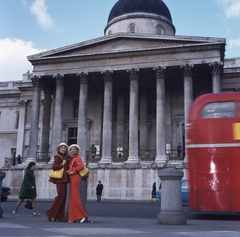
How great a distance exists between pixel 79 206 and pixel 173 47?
23.3 metres

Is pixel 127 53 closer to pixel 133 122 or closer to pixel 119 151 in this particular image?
pixel 133 122

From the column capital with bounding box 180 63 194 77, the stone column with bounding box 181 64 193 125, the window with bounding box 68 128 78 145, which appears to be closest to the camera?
the stone column with bounding box 181 64 193 125

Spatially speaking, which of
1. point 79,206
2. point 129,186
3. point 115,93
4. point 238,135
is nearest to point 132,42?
point 115,93

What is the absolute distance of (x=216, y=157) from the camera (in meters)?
12.1

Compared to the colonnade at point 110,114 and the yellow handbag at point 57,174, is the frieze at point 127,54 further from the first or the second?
the yellow handbag at point 57,174

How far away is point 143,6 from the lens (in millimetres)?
40250

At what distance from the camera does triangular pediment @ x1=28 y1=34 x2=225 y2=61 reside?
98.4 ft

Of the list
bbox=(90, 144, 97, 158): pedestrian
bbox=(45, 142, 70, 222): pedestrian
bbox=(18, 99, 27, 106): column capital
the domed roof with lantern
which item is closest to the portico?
bbox=(90, 144, 97, 158): pedestrian

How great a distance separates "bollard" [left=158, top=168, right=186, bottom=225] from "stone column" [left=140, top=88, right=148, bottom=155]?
928 inches

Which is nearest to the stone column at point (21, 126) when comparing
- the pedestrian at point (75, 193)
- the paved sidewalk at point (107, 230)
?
the pedestrian at point (75, 193)

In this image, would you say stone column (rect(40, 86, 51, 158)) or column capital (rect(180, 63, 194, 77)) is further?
stone column (rect(40, 86, 51, 158))

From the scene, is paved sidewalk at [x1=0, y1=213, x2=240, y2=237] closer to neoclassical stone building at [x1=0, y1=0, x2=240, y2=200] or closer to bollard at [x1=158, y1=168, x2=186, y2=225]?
bollard at [x1=158, y1=168, x2=186, y2=225]

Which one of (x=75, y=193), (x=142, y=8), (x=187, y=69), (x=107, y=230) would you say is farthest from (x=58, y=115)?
(x=107, y=230)

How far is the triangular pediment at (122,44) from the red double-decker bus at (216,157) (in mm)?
18261
